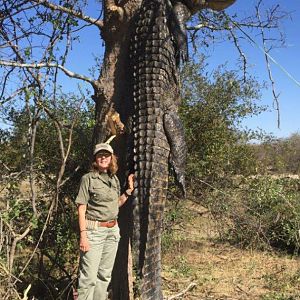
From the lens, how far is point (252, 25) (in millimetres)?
5816

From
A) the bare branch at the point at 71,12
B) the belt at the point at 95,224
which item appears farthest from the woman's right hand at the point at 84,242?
the bare branch at the point at 71,12

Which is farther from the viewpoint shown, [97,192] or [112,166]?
[112,166]

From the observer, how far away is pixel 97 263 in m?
4.23

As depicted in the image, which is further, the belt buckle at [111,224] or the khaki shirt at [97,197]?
the belt buckle at [111,224]

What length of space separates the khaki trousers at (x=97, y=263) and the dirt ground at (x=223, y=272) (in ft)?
5.04

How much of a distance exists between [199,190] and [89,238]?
13.5 ft

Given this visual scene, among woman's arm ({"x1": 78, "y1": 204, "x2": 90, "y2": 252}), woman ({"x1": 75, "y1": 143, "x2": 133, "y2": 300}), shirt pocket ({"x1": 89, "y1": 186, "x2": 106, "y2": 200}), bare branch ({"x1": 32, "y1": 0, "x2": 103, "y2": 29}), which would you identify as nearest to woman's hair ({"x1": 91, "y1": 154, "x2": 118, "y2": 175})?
woman ({"x1": 75, "y1": 143, "x2": 133, "y2": 300})

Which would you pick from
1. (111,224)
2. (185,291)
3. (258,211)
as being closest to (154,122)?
(111,224)

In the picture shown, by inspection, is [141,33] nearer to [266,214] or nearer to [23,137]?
[23,137]

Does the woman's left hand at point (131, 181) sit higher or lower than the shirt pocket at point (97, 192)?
higher

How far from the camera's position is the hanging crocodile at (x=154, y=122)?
164 inches

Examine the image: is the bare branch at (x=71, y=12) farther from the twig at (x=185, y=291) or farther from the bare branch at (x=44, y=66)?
the twig at (x=185, y=291)

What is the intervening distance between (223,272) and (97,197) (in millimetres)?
3963

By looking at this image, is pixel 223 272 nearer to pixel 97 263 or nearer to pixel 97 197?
pixel 97 263
